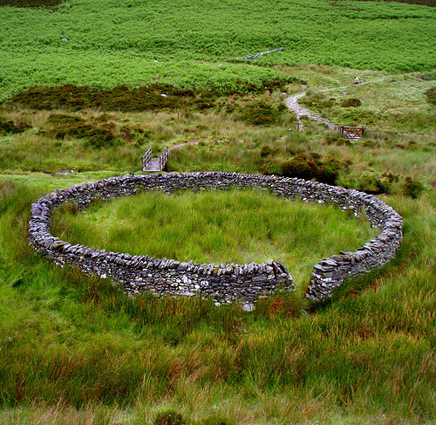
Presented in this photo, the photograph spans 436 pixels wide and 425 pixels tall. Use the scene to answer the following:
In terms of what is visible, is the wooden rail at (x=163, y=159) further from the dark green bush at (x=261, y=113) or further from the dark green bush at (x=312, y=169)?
the dark green bush at (x=261, y=113)

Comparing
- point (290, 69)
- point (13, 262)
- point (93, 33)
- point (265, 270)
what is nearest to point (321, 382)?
point (265, 270)

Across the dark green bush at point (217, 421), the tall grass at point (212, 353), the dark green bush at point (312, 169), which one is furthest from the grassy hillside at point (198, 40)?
the dark green bush at point (217, 421)

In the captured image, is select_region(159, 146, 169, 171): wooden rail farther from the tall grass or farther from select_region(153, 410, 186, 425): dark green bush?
select_region(153, 410, 186, 425): dark green bush

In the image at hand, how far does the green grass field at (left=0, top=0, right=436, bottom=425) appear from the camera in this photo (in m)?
4.33

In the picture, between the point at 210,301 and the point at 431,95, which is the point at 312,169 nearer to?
the point at 210,301

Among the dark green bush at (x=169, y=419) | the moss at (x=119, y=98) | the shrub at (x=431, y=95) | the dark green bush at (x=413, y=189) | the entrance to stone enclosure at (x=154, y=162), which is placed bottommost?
the entrance to stone enclosure at (x=154, y=162)

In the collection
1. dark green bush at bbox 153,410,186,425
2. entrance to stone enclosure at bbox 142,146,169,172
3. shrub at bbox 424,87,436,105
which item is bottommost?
entrance to stone enclosure at bbox 142,146,169,172

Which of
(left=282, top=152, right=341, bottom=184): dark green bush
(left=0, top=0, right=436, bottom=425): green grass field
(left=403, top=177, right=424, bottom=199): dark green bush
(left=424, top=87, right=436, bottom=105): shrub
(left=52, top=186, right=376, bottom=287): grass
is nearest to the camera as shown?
(left=0, top=0, right=436, bottom=425): green grass field

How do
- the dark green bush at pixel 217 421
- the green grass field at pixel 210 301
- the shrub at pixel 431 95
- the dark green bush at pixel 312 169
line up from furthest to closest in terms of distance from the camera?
the shrub at pixel 431 95, the dark green bush at pixel 312 169, the green grass field at pixel 210 301, the dark green bush at pixel 217 421

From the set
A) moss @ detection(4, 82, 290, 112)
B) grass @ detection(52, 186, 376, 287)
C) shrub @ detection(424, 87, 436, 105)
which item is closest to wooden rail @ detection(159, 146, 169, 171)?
grass @ detection(52, 186, 376, 287)

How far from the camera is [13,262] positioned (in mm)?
7773

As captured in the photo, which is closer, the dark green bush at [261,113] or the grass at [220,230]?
the grass at [220,230]

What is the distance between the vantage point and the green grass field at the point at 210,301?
4332 mm

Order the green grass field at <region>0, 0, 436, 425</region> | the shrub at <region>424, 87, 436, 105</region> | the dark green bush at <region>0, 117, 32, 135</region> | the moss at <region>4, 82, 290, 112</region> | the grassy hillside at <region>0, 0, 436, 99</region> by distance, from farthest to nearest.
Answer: the grassy hillside at <region>0, 0, 436, 99</region>
the shrub at <region>424, 87, 436, 105</region>
the moss at <region>4, 82, 290, 112</region>
the dark green bush at <region>0, 117, 32, 135</region>
the green grass field at <region>0, 0, 436, 425</region>
